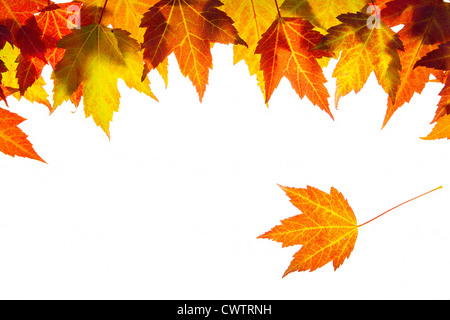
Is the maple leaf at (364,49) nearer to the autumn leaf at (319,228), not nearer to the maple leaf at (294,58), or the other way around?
the maple leaf at (294,58)

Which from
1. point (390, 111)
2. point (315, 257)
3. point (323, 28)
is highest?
point (323, 28)

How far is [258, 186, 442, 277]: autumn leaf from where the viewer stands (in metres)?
0.59

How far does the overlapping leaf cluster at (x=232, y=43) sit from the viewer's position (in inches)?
19.1

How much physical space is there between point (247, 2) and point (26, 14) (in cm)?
26

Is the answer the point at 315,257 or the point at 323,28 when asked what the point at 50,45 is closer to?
the point at 323,28

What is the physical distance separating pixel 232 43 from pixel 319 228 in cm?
28

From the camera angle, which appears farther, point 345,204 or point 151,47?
point 345,204

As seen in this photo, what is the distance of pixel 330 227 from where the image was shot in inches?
24.1

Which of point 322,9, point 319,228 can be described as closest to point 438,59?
point 322,9

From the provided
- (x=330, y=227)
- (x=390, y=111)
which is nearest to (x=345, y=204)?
(x=330, y=227)

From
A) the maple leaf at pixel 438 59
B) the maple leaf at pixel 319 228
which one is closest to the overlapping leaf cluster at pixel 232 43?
the maple leaf at pixel 438 59

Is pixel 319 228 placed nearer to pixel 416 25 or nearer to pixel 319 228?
pixel 319 228

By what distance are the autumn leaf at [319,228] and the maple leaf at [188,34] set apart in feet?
0.68

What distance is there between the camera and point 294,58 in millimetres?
498
